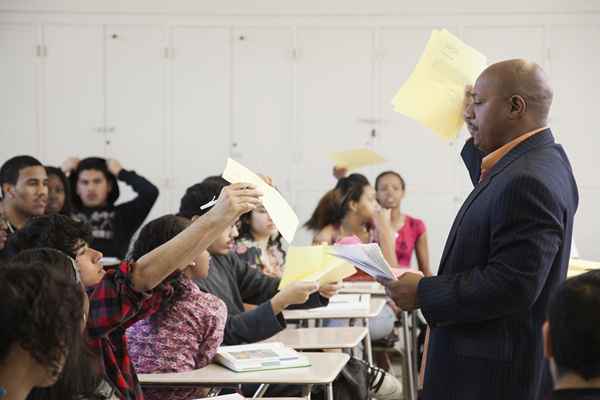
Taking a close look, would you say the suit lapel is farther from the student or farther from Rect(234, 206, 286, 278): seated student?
the student

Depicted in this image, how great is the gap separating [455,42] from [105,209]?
3.80 m

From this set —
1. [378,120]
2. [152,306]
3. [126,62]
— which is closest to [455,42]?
[152,306]

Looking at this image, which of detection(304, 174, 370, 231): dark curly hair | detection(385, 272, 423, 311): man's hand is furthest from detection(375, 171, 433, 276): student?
detection(385, 272, 423, 311): man's hand

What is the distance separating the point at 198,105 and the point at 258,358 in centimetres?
476

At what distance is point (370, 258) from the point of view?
90.1 inches

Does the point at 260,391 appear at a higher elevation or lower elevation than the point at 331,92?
lower

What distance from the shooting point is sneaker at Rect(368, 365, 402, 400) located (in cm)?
369

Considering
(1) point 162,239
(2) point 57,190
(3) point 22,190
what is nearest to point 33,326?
(1) point 162,239

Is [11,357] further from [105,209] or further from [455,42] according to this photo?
[105,209]

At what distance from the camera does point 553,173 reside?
2.08m

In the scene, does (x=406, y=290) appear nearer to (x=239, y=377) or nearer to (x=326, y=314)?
(x=239, y=377)

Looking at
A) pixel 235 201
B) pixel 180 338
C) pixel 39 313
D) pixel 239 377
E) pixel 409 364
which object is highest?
pixel 235 201

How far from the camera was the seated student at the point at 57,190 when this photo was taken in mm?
5082

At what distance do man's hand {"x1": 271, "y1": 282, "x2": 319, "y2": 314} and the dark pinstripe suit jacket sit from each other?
1.15m
